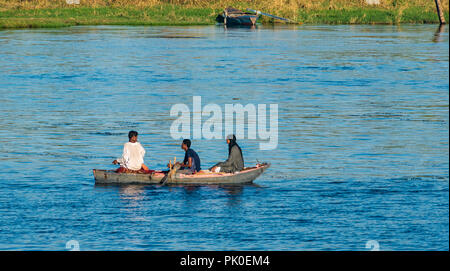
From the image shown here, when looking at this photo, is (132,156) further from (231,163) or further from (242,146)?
(242,146)

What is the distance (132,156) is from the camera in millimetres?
24906

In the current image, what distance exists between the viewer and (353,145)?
31.8m

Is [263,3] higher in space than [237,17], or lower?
higher

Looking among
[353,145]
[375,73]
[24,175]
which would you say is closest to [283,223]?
[24,175]

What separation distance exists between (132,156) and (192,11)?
75.4 metres

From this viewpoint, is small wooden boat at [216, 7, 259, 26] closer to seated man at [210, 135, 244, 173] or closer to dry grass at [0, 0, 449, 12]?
dry grass at [0, 0, 449, 12]

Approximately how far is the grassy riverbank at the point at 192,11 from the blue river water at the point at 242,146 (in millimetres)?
28010

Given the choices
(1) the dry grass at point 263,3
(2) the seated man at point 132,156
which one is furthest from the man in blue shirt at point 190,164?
(1) the dry grass at point 263,3

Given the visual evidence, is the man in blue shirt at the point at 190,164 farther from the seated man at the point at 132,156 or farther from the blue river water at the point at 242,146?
the seated man at the point at 132,156

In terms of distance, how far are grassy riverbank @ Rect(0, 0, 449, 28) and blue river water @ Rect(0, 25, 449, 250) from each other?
28.0 meters

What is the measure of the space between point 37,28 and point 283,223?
2760 inches

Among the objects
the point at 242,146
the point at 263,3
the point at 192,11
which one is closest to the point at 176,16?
the point at 192,11

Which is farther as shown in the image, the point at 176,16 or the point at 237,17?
the point at 176,16

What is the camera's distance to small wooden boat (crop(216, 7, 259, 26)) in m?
93.6
